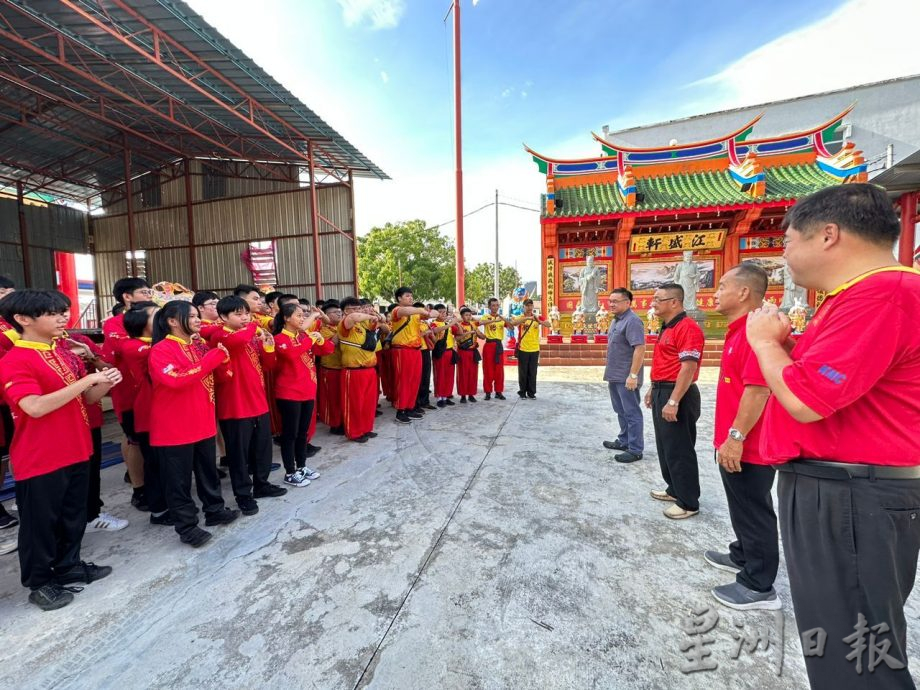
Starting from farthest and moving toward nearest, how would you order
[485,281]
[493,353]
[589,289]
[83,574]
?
[485,281] < [589,289] < [493,353] < [83,574]

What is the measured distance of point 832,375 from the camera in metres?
1.01

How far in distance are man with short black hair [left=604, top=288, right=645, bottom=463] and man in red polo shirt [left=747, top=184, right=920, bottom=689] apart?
96.3 inches

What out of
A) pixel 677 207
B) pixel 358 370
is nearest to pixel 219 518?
pixel 358 370

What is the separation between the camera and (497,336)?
6.61 meters

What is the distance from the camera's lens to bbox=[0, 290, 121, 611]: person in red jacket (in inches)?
73.5

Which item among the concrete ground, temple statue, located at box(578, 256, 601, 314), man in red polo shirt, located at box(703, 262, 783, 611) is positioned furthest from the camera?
temple statue, located at box(578, 256, 601, 314)

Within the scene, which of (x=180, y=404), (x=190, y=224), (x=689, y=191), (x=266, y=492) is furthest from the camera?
(x=190, y=224)

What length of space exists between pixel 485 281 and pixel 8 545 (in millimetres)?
32123

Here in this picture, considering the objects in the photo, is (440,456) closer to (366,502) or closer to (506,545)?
(366,502)

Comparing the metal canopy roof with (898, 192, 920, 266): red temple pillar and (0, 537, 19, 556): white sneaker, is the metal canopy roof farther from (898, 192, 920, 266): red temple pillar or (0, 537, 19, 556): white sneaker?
(898, 192, 920, 266): red temple pillar

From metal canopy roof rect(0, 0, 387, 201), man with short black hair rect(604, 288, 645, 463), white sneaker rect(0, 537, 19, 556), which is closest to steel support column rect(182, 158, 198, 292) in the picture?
metal canopy roof rect(0, 0, 387, 201)

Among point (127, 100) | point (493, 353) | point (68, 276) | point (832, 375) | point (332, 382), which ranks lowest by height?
point (332, 382)

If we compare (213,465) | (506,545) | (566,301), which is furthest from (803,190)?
(213,465)

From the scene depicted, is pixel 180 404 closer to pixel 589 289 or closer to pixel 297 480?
pixel 297 480
